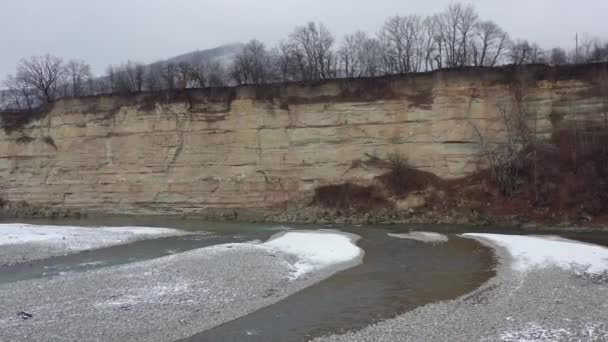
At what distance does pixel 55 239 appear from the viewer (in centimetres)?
2034

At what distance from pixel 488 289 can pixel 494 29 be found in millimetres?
32392

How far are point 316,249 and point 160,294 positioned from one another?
270 inches

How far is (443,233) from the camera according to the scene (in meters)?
22.3

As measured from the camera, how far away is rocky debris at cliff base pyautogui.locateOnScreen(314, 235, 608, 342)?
837 centimetres

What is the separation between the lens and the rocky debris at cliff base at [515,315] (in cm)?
837

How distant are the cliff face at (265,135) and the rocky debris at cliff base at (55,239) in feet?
27.5

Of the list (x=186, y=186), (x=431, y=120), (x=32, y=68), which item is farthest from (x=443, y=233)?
(x=32, y=68)

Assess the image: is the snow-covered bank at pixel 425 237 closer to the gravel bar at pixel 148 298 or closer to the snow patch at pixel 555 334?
→ the gravel bar at pixel 148 298

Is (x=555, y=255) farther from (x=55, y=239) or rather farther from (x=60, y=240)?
(x=55, y=239)

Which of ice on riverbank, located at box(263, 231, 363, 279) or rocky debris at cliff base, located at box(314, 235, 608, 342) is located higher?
rocky debris at cliff base, located at box(314, 235, 608, 342)

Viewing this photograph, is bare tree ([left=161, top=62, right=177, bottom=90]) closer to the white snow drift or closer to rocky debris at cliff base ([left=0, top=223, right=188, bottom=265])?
the white snow drift

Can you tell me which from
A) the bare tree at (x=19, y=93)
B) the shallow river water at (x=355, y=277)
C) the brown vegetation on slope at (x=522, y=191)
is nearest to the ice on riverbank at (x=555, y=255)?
the shallow river water at (x=355, y=277)

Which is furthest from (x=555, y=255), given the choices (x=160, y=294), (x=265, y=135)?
(x=265, y=135)

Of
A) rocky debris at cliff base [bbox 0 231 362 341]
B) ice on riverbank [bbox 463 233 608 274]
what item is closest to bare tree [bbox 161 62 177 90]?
rocky debris at cliff base [bbox 0 231 362 341]
